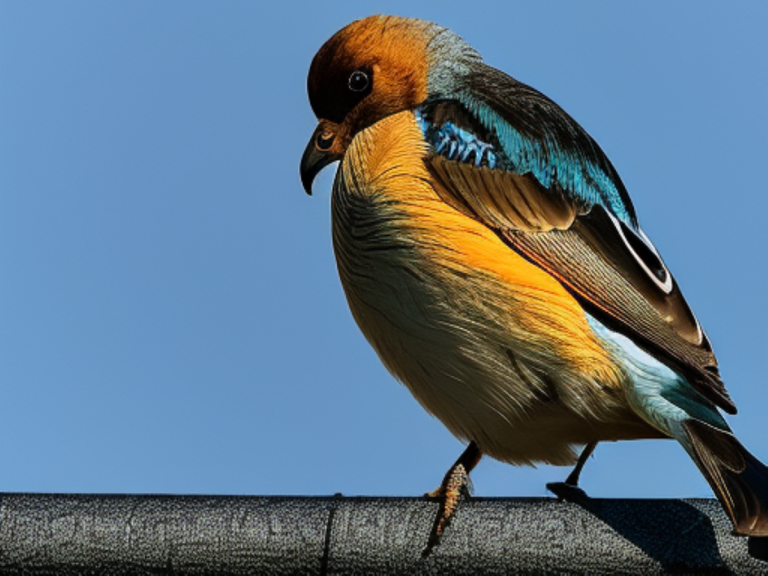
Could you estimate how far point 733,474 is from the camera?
3160 mm

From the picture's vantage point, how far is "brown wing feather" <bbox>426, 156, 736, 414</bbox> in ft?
11.9

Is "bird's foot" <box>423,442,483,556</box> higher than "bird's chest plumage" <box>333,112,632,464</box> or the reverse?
the reverse

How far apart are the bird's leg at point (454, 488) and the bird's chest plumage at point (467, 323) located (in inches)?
2.3

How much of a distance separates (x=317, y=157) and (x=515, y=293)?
1.09 metres

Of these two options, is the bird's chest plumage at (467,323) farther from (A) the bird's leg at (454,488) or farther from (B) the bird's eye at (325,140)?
(B) the bird's eye at (325,140)

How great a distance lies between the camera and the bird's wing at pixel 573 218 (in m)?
3.64

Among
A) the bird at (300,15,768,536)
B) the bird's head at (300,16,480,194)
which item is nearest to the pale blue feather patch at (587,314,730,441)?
the bird at (300,15,768,536)

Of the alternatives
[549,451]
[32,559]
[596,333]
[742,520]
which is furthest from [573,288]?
[32,559]

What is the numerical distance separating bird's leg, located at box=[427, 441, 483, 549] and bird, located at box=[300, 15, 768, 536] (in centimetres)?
1

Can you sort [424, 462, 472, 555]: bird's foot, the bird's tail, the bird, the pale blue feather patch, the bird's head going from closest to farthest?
the bird's tail
[424, 462, 472, 555]: bird's foot
the pale blue feather patch
the bird
the bird's head

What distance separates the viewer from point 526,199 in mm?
3922

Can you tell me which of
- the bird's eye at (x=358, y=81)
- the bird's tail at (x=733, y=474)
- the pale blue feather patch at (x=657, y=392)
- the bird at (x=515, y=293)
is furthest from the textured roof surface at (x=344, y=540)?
the bird's eye at (x=358, y=81)

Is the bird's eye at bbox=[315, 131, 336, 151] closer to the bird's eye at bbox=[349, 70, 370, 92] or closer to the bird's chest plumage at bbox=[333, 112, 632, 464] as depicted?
the bird's eye at bbox=[349, 70, 370, 92]

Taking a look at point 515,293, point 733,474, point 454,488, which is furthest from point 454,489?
point 733,474
